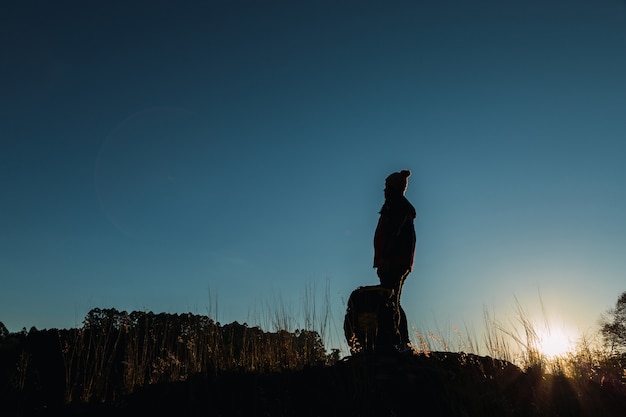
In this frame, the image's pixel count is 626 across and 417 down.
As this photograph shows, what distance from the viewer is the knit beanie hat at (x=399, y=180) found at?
5.81 m

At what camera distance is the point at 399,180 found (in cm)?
581

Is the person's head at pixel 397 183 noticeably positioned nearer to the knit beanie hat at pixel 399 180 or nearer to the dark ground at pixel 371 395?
the knit beanie hat at pixel 399 180

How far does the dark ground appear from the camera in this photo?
12.4ft

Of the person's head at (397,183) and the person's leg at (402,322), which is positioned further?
the person's head at (397,183)

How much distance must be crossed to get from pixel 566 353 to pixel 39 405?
592 centimetres

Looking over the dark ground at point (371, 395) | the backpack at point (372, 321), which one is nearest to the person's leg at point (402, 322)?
the backpack at point (372, 321)

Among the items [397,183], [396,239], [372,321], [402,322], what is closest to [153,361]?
[372,321]

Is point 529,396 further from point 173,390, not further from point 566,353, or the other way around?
point 173,390

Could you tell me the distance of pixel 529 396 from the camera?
424 centimetres

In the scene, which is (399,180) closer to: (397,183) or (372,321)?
(397,183)

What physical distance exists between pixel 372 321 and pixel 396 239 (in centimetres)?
116

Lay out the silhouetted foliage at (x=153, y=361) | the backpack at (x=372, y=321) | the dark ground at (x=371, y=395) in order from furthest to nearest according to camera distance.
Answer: the backpack at (x=372, y=321), the silhouetted foliage at (x=153, y=361), the dark ground at (x=371, y=395)

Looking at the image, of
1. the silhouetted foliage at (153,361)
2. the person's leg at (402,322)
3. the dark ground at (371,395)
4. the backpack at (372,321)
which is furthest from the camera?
the person's leg at (402,322)

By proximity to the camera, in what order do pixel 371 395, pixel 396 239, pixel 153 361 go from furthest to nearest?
pixel 396 239, pixel 153 361, pixel 371 395
